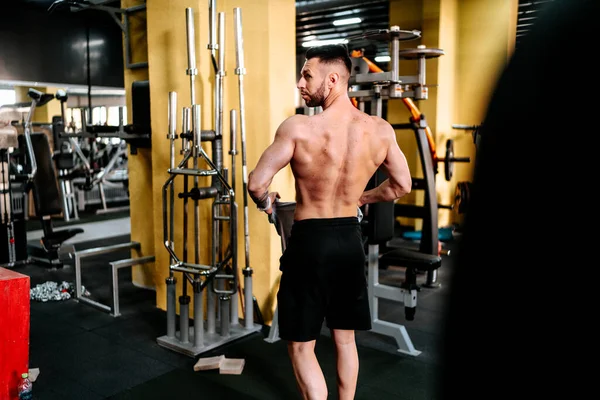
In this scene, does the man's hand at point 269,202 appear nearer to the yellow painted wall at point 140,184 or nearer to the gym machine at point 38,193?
the yellow painted wall at point 140,184

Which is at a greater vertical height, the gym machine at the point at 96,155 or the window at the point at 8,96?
the window at the point at 8,96

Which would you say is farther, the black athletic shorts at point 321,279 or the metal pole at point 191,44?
the metal pole at point 191,44

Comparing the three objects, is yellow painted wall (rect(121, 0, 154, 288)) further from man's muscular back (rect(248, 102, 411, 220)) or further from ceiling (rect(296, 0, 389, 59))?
ceiling (rect(296, 0, 389, 59))

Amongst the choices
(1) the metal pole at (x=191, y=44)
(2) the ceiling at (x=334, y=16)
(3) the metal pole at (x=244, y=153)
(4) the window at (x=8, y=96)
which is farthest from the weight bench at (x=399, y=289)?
(4) the window at (x=8, y=96)

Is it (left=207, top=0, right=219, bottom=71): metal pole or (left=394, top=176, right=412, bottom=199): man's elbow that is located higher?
(left=207, top=0, right=219, bottom=71): metal pole

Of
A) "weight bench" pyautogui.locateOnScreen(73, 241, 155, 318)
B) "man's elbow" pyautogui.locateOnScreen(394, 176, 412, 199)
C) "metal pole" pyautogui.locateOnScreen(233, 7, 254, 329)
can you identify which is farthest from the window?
"man's elbow" pyautogui.locateOnScreen(394, 176, 412, 199)

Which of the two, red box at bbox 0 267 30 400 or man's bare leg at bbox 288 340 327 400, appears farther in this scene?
red box at bbox 0 267 30 400

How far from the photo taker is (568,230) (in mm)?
339

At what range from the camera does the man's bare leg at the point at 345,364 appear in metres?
2.46

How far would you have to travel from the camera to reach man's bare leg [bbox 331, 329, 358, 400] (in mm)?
2455

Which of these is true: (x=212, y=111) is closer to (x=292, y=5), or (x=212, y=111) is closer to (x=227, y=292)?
(x=292, y=5)

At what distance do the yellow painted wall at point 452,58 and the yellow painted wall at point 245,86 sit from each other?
12.7 ft

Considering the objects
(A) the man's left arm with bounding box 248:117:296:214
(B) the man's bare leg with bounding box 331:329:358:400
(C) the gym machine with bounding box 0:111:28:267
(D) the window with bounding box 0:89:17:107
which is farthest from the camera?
(D) the window with bounding box 0:89:17:107

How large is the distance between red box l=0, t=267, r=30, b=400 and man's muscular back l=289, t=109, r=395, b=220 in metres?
1.42
